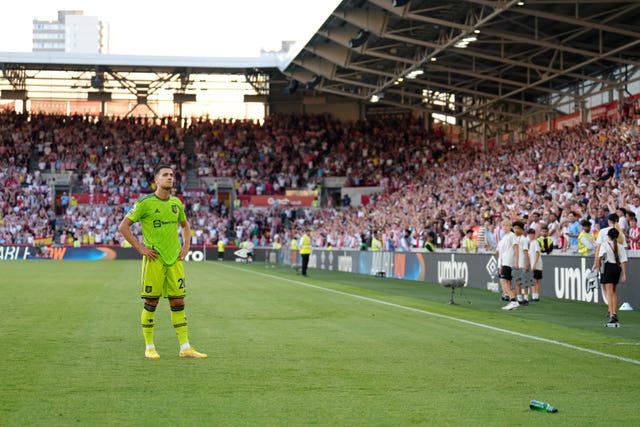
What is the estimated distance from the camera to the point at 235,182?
70312 millimetres

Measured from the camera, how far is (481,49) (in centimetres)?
4956

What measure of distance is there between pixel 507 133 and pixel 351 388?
53.7m

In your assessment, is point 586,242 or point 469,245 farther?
point 469,245

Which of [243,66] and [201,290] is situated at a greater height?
[243,66]

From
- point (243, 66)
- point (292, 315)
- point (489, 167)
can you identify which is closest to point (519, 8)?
point (489, 167)

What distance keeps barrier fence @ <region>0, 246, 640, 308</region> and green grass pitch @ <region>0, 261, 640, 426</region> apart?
295 cm

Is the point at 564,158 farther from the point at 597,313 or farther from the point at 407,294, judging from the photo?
the point at 597,313

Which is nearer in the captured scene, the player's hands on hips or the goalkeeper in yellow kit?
the player's hands on hips

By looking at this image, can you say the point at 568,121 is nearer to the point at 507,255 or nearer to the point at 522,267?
the point at 522,267

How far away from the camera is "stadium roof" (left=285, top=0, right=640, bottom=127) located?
39.7 meters

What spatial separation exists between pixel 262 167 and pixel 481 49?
2685 cm

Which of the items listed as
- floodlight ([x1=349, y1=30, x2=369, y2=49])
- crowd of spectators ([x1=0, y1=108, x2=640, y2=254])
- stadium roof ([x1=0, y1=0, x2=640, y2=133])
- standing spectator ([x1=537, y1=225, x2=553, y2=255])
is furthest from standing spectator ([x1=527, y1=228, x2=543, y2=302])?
floodlight ([x1=349, y1=30, x2=369, y2=49])

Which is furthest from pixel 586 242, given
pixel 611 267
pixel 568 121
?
pixel 568 121

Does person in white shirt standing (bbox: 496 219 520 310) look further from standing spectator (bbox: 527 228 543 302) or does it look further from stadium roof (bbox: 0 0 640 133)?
stadium roof (bbox: 0 0 640 133)
